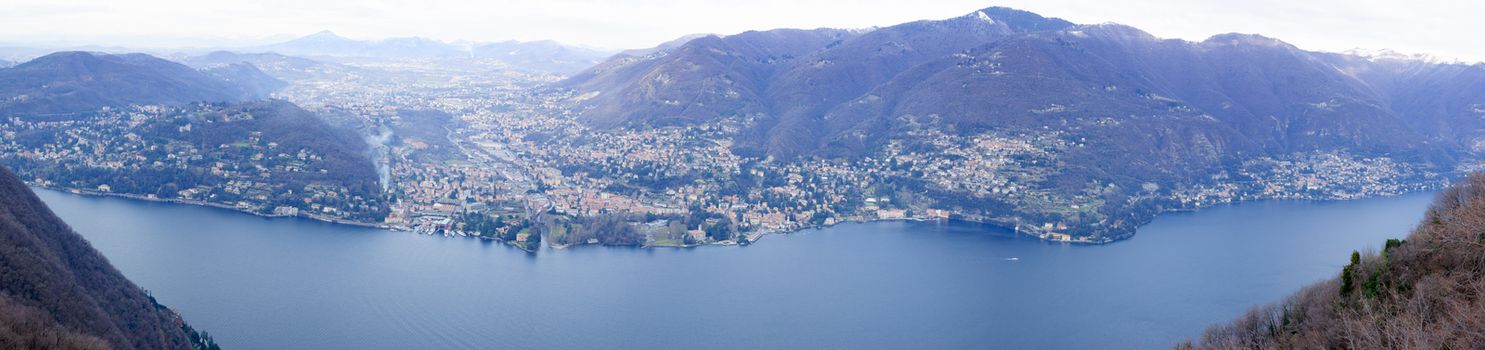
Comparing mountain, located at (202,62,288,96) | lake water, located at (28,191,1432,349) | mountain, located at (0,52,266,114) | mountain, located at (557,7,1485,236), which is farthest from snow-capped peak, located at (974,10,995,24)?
mountain, located at (202,62,288,96)

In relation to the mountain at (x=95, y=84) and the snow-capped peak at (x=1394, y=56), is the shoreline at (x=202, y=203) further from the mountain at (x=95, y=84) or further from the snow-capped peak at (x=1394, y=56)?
the snow-capped peak at (x=1394, y=56)

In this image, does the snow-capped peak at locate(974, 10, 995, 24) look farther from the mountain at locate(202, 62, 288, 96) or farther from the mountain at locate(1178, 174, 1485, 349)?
the mountain at locate(202, 62, 288, 96)

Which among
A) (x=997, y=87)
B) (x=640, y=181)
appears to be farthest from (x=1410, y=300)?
(x=997, y=87)

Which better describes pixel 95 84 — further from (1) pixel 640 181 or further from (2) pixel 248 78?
(1) pixel 640 181

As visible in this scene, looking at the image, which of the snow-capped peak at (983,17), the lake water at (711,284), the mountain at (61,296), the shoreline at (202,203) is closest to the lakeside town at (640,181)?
the shoreline at (202,203)

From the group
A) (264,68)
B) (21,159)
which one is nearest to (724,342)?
(21,159)
